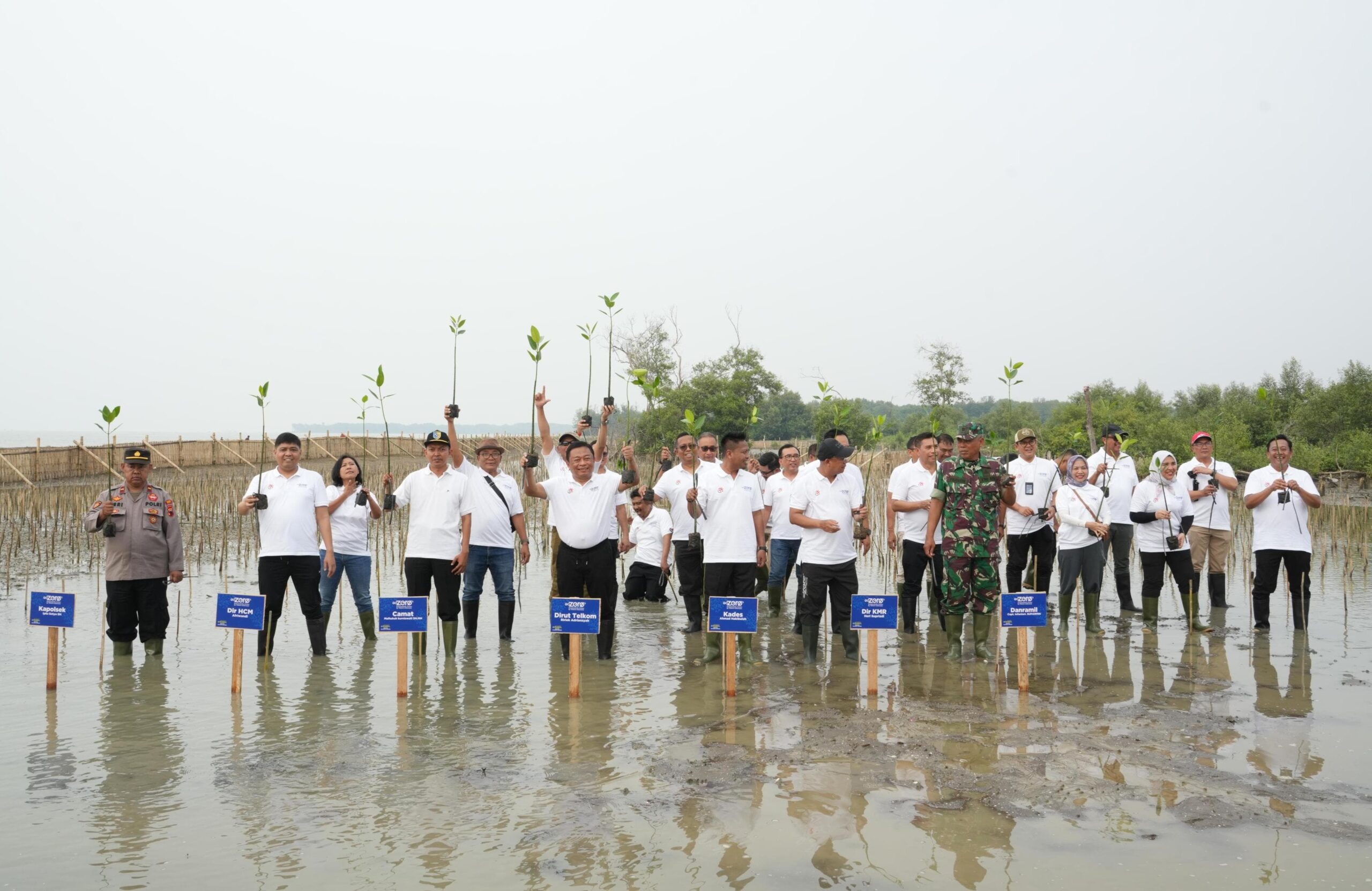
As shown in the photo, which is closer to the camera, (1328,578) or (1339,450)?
(1328,578)

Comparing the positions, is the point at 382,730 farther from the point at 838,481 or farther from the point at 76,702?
the point at 838,481

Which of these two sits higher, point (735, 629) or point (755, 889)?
point (735, 629)

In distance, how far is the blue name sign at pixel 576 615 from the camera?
657cm

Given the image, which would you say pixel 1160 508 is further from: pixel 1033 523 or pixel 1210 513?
pixel 1033 523

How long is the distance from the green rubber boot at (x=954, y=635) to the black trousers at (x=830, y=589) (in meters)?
0.80

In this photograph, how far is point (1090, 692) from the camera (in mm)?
6918

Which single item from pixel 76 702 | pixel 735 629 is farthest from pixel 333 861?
pixel 76 702

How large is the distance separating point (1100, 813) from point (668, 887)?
84.6 inches

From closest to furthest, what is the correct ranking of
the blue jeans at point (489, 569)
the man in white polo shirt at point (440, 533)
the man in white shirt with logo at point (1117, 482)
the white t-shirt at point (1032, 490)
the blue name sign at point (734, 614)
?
the blue name sign at point (734, 614)
the man in white polo shirt at point (440, 533)
the blue jeans at point (489, 569)
the white t-shirt at point (1032, 490)
the man in white shirt with logo at point (1117, 482)

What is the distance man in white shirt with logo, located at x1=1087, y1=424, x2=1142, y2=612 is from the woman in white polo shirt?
23.6 feet

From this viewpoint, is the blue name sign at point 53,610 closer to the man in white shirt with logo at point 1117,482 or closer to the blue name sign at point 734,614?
the blue name sign at point 734,614

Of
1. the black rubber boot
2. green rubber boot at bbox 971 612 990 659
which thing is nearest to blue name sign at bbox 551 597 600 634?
the black rubber boot

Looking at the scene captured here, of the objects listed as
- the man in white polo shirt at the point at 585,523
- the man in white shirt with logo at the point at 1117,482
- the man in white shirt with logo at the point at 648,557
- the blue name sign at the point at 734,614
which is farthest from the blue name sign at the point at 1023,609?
the man in white shirt with logo at the point at 648,557

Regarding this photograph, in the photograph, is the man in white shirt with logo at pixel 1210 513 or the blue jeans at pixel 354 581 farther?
the man in white shirt with logo at pixel 1210 513
